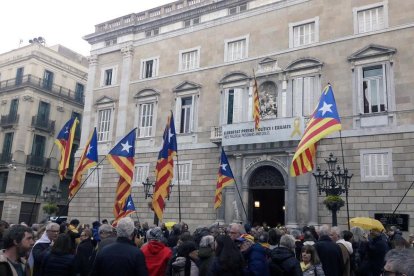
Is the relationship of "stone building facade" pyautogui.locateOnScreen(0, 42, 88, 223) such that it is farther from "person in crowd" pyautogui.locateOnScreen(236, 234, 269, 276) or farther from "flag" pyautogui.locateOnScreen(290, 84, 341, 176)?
"person in crowd" pyautogui.locateOnScreen(236, 234, 269, 276)

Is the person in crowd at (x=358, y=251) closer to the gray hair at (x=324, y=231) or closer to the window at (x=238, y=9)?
the gray hair at (x=324, y=231)

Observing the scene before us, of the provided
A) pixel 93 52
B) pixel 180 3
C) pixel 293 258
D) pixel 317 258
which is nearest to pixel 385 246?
pixel 317 258

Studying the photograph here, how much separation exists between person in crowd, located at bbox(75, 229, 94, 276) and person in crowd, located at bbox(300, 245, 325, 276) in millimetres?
3443

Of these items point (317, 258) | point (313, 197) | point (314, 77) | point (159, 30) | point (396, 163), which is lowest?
point (317, 258)

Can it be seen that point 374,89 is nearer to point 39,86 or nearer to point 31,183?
point 39,86

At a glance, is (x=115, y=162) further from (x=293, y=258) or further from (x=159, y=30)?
(x=159, y=30)

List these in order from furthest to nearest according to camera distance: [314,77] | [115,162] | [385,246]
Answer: [314,77]
[115,162]
[385,246]

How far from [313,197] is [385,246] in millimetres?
11248

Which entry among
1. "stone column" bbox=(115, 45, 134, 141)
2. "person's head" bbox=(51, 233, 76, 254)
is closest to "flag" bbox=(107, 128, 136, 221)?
"person's head" bbox=(51, 233, 76, 254)

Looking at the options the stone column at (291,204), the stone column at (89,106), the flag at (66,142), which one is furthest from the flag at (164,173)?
the stone column at (89,106)

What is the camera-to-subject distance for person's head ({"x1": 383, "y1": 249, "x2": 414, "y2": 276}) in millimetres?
2663

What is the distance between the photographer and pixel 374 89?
19.0 m

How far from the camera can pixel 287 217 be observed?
64.6ft

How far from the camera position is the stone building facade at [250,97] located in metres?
18.4
